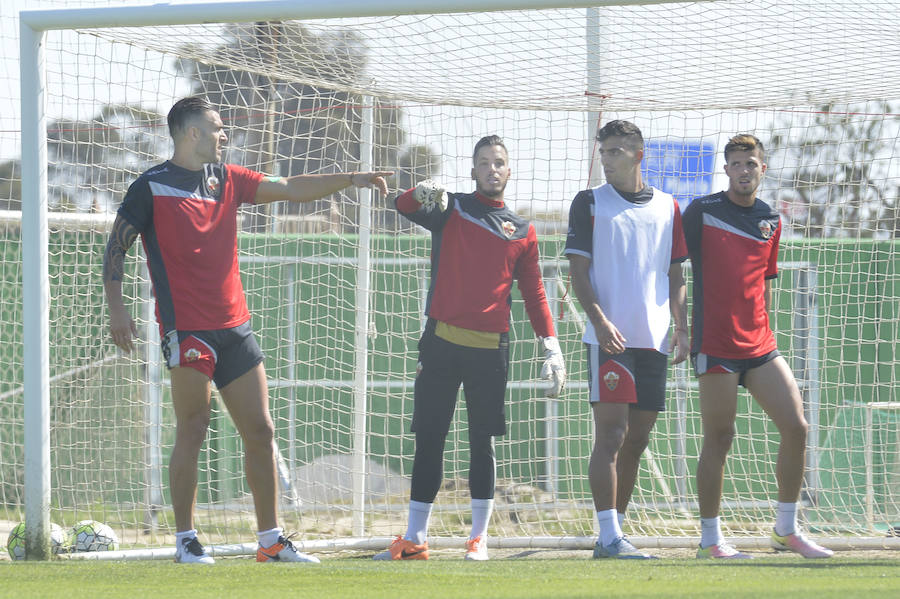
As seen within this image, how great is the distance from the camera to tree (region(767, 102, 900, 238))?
6996 millimetres

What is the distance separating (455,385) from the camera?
5.07 meters

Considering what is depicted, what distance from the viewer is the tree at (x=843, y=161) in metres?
7.00

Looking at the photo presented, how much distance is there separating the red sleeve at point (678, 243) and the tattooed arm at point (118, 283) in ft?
7.97

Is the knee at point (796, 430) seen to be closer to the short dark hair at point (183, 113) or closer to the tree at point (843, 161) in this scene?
the tree at point (843, 161)

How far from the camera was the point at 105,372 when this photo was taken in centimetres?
728

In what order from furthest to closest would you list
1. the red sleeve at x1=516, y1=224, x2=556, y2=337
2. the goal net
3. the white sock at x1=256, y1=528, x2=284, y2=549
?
the goal net, the red sleeve at x1=516, y1=224, x2=556, y2=337, the white sock at x1=256, y1=528, x2=284, y2=549

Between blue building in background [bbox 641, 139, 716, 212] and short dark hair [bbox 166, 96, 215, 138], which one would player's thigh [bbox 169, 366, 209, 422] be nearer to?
short dark hair [bbox 166, 96, 215, 138]

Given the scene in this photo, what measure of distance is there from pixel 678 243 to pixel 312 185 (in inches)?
67.9

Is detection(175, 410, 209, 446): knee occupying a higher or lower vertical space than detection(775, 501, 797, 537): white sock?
higher

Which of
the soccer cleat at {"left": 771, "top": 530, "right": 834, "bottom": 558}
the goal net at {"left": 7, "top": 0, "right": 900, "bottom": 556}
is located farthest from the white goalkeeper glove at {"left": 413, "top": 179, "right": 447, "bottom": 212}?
the soccer cleat at {"left": 771, "top": 530, "right": 834, "bottom": 558}

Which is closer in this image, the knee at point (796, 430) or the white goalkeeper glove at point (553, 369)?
the knee at point (796, 430)

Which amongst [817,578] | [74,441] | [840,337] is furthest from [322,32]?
[840,337]

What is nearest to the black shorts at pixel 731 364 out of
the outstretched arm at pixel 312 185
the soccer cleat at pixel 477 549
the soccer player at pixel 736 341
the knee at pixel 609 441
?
the soccer player at pixel 736 341

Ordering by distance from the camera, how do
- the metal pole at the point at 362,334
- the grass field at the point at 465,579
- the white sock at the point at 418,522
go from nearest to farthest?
1. the grass field at the point at 465,579
2. the white sock at the point at 418,522
3. the metal pole at the point at 362,334
